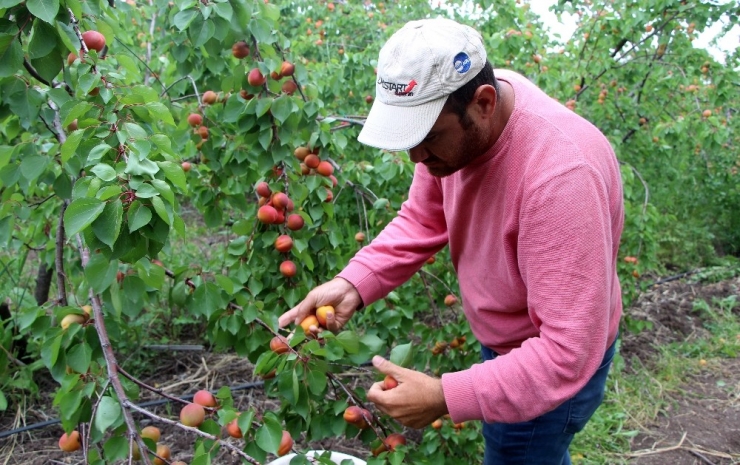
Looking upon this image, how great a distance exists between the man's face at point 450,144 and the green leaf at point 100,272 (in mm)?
735

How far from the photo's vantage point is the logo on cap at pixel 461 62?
122 centimetres

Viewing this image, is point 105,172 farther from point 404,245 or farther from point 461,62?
point 404,245

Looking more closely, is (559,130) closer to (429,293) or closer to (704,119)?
(429,293)

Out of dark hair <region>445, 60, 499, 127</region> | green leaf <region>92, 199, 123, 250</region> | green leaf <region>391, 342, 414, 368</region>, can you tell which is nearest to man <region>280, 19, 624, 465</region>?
dark hair <region>445, 60, 499, 127</region>

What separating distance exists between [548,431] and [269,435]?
73cm

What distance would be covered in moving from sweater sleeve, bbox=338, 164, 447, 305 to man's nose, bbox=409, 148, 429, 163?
0.41 metres

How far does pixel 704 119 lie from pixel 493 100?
3.12m

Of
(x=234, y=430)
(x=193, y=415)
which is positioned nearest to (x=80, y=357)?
(x=193, y=415)

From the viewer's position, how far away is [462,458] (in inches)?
92.9

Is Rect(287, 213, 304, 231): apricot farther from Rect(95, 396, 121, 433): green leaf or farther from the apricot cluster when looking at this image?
Rect(95, 396, 121, 433): green leaf

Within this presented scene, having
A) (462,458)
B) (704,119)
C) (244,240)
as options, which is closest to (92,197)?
(244,240)

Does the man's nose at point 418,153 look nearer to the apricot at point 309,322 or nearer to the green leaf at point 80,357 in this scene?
the apricot at point 309,322

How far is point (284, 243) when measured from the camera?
202 cm

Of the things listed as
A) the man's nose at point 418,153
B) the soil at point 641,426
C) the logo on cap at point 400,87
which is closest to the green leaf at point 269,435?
the man's nose at point 418,153
